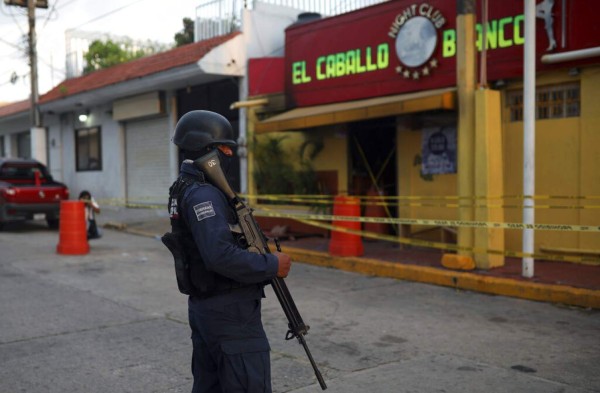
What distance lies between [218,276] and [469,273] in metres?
5.94

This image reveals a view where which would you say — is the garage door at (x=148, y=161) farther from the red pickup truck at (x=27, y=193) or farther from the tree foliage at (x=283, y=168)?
the tree foliage at (x=283, y=168)

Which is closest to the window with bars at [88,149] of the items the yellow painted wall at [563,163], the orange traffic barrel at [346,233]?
the orange traffic barrel at [346,233]

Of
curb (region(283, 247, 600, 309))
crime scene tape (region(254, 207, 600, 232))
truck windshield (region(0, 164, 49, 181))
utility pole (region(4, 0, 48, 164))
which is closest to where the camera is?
crime scene tape (region(254, 207, 600, 232))

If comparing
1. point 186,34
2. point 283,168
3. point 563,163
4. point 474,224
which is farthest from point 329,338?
point 186,34

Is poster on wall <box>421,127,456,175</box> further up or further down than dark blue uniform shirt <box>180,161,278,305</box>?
further up

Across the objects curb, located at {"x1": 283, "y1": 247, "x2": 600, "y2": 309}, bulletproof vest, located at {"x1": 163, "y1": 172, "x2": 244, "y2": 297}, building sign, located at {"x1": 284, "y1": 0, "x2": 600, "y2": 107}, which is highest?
building sign, located at {"x1": 284, "y1": 0, "x2": 600, "y2": 107}

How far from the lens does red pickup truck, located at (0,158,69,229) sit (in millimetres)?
14328

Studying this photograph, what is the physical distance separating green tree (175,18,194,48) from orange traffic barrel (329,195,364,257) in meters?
15.8

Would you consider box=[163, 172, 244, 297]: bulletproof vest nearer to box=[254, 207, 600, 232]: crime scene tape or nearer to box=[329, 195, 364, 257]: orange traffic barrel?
box=[254, 207, 600, 232]: crime scene tape

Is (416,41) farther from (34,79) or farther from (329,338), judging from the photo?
(34,79)

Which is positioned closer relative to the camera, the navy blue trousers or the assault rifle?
the navy blue trousers

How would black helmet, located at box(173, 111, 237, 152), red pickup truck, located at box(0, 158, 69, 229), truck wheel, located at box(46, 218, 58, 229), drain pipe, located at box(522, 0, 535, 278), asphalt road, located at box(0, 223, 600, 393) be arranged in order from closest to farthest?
black helmet, located at box(173, 111, 237, 152), asphalt road, located at box(0, 223, 600, 393), drain pipe, located at box(522, 0, 535, 278), red pickup truck, located at box(0, 158, 69, 229), truck wheel, located at box(46, 218, 58, 229)

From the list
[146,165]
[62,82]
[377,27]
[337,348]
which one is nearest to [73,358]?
[337,348]

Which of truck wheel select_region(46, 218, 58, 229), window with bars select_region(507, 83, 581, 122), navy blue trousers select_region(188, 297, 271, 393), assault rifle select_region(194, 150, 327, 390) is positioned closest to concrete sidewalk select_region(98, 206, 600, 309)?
window with bars select_region(507, 83, 581, 122)
